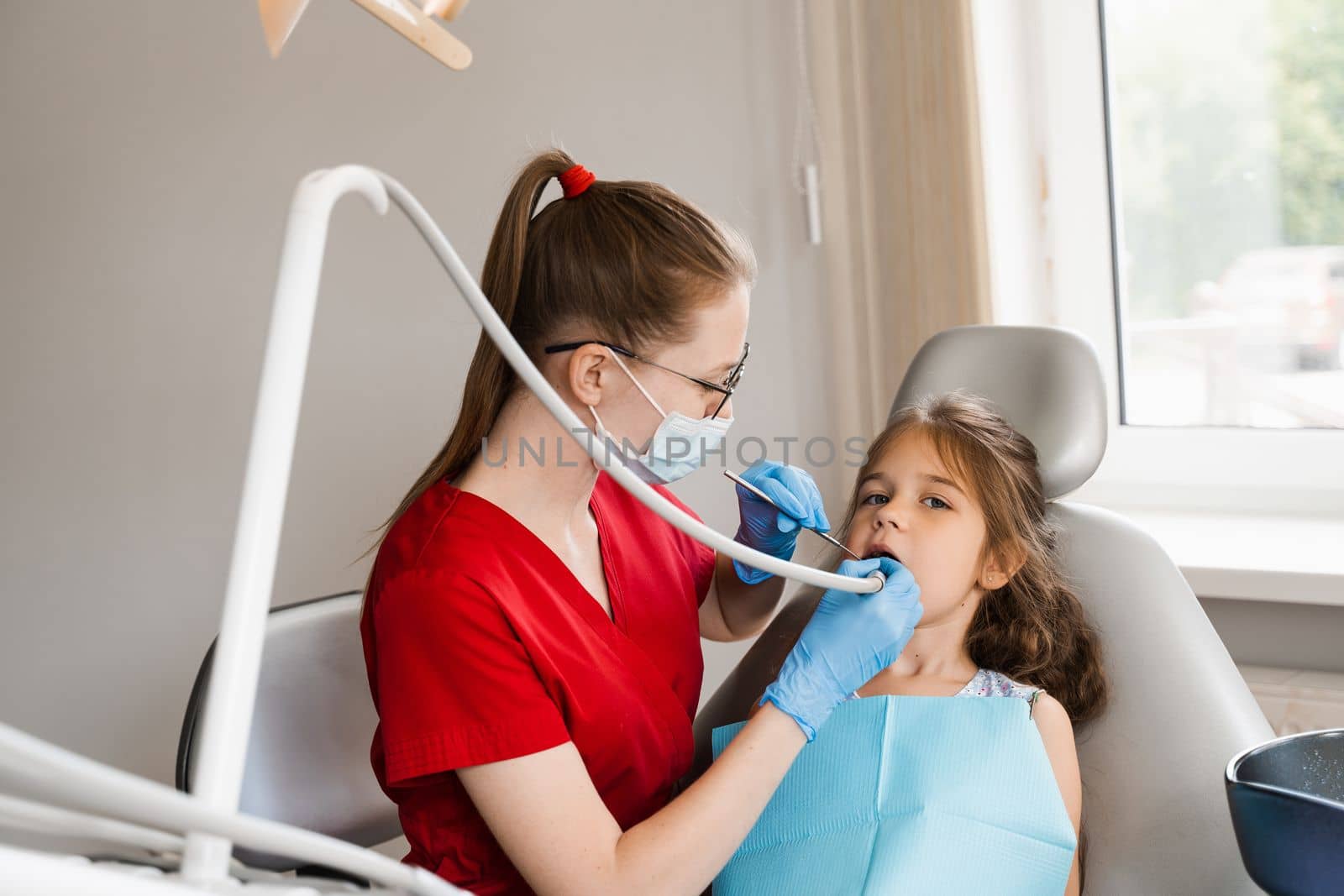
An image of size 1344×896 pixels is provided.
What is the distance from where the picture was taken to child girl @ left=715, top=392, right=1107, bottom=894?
1.31 metres

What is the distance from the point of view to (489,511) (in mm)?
1183

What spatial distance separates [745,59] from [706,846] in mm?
1619

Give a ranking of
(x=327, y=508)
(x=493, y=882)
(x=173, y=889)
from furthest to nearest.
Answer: (x=327, y=508), (x=493, y=882), (x=173, y=889)

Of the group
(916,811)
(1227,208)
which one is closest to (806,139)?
(1227,208)

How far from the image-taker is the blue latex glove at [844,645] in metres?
1.12

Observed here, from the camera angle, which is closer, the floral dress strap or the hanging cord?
the floral dress strap

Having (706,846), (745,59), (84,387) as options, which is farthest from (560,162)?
(84,387)

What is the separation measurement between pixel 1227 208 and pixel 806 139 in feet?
2.51

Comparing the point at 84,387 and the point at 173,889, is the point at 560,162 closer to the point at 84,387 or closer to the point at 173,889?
the point at 173,889

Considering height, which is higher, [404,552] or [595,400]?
[595,400]

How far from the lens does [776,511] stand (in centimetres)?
147

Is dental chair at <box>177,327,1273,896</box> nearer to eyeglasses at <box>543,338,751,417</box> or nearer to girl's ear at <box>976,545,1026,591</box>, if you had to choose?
girl's ear at <box>976,545,1026,591</box>

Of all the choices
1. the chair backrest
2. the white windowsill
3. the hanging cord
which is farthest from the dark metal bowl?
the hanging cord

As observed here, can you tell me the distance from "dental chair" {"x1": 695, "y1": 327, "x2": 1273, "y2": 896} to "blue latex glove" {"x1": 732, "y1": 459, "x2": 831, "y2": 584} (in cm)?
9
